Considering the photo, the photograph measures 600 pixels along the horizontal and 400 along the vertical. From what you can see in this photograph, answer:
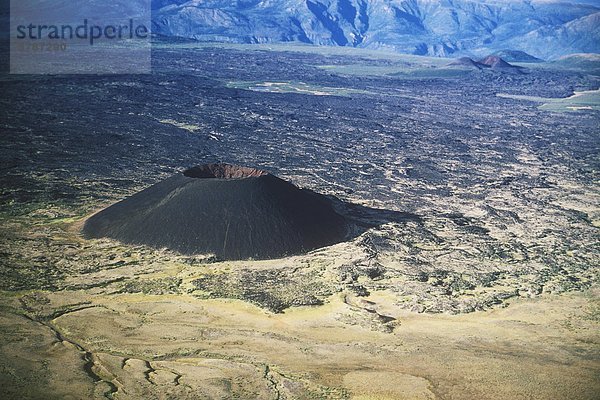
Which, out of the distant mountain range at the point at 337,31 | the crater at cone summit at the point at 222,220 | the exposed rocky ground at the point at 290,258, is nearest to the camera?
the exposed rocky ground at the point at 290,258

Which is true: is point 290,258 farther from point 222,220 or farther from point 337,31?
point 337,31

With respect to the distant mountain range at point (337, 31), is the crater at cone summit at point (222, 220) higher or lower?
lower

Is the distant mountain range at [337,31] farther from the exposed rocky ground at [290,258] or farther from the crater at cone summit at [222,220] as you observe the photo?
the crater at cone summit at [222,220]

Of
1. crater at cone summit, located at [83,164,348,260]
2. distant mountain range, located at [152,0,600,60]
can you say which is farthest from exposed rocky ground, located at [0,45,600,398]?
distant mountain range, located at [152,0,600,60]

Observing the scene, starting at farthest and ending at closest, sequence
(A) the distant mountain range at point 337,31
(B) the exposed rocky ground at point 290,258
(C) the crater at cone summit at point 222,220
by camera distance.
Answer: (A) the distant mountain range at point 337,31 < (C) the crater at cone summit at point 222,220 < (B) the exposed rocky ground at point 290,258

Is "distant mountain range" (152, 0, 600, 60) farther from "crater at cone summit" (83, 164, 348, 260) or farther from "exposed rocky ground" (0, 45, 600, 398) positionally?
"crater at cone summit" (83, 164, 348, 260)

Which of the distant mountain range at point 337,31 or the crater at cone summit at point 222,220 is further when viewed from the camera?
the distant mountain range at point 337,31

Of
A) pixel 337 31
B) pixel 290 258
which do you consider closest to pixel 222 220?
pixel 290 258

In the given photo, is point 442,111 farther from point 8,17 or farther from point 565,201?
point 8,17

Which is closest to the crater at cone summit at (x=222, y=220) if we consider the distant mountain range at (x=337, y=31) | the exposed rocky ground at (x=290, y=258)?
the exposed rocky ground at (x=290, y=258)
